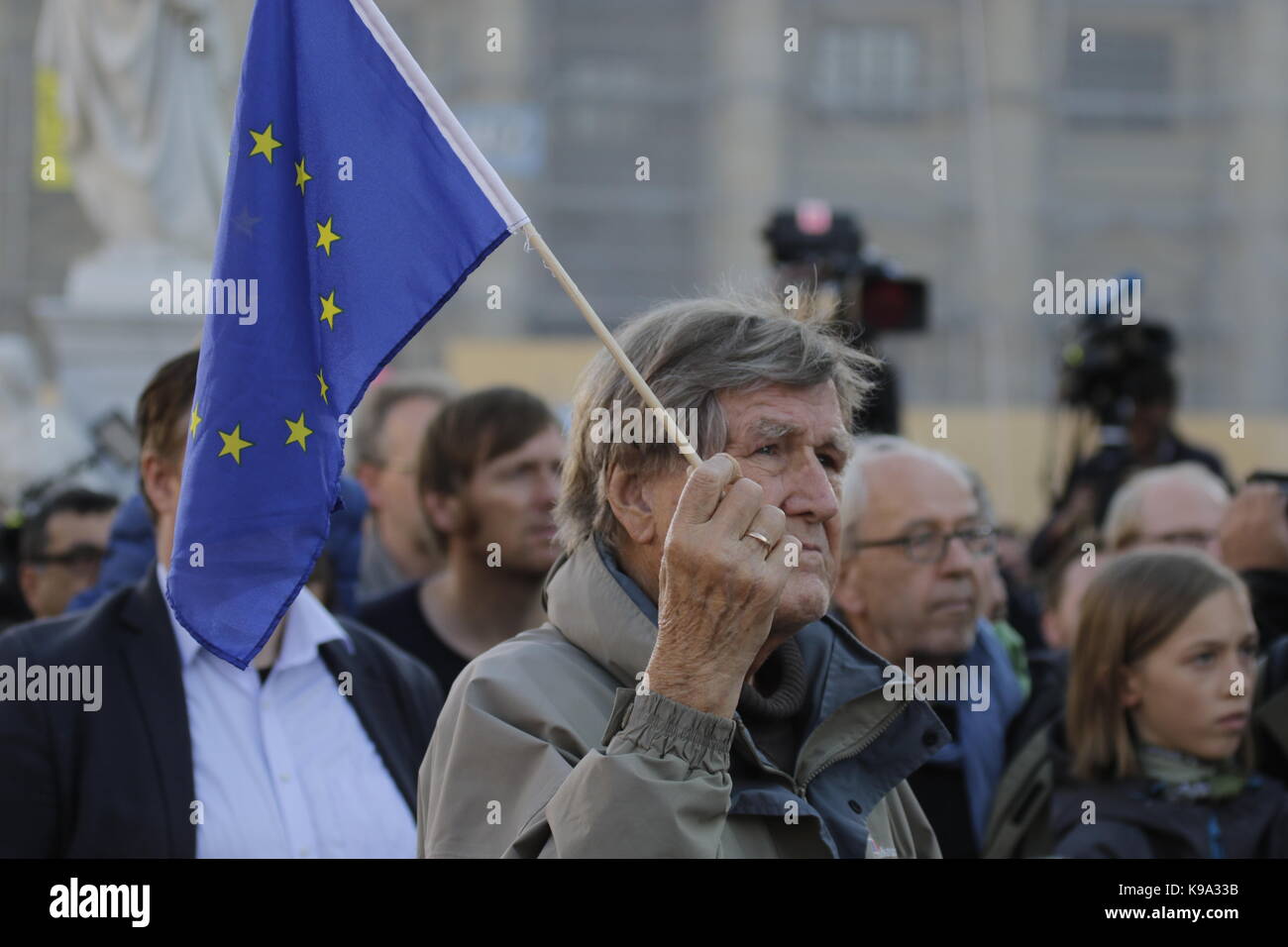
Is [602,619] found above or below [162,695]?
above

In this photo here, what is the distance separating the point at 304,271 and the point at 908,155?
1094 inches

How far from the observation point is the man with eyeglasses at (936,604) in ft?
12.8

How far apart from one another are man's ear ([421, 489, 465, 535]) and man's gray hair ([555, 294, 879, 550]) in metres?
1.73

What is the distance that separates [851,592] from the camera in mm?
4113

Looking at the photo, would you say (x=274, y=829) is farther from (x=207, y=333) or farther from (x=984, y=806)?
(x=984, y=806)

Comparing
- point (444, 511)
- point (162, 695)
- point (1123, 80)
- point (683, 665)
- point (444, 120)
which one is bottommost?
point (162, 695)

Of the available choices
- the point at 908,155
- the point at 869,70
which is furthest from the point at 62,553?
the point at 869,70

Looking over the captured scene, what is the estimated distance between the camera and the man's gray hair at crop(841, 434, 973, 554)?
4156 millimetres

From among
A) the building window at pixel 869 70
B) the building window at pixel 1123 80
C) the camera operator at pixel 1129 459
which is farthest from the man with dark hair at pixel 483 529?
the building window at pixel 1123 80

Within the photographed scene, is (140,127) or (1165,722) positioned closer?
(1165,722)

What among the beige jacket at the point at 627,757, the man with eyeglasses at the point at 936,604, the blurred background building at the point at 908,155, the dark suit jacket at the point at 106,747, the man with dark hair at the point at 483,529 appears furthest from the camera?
the blurred background building at the point at 908,155

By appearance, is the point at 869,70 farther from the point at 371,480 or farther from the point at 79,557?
the point at 79,557

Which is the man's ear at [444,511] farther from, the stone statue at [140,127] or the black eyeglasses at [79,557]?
the stone statue at [140,127]

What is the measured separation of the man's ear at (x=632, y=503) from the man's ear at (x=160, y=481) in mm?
913
